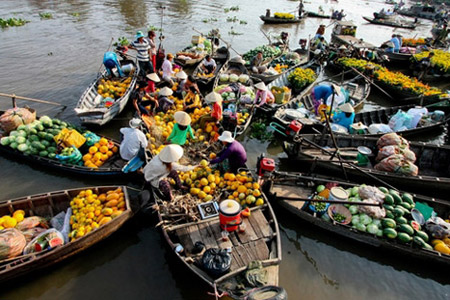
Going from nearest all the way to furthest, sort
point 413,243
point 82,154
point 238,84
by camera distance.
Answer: point 413,243
point 82,154
point 238,84

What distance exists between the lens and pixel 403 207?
7.70m

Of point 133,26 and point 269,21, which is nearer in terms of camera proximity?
point 133,26

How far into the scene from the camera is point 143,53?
44.7ft

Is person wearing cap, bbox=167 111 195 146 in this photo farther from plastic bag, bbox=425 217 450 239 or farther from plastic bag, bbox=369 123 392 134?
plastic bag, bbox=369 123 392 134

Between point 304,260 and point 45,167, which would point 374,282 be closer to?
point 304,260

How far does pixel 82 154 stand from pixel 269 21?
106 ft

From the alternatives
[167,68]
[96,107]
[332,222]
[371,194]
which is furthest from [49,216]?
[371,194]

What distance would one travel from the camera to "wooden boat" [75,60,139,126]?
11.0 m

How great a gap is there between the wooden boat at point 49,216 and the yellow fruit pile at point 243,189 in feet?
8.96

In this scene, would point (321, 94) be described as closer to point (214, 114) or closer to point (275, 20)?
point (214, 114)

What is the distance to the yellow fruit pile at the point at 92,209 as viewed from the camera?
6.73 metres

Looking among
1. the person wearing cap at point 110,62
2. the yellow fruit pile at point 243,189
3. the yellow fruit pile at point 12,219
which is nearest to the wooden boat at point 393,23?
the person wearing cap at point 110,62

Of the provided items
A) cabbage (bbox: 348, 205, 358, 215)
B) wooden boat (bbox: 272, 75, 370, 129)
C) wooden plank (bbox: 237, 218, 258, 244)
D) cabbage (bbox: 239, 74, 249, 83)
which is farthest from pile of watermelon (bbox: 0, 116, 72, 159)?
cabbage (bbox: 348, 205, 358, 215)

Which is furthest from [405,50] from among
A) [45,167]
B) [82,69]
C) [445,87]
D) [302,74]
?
[45,167]
